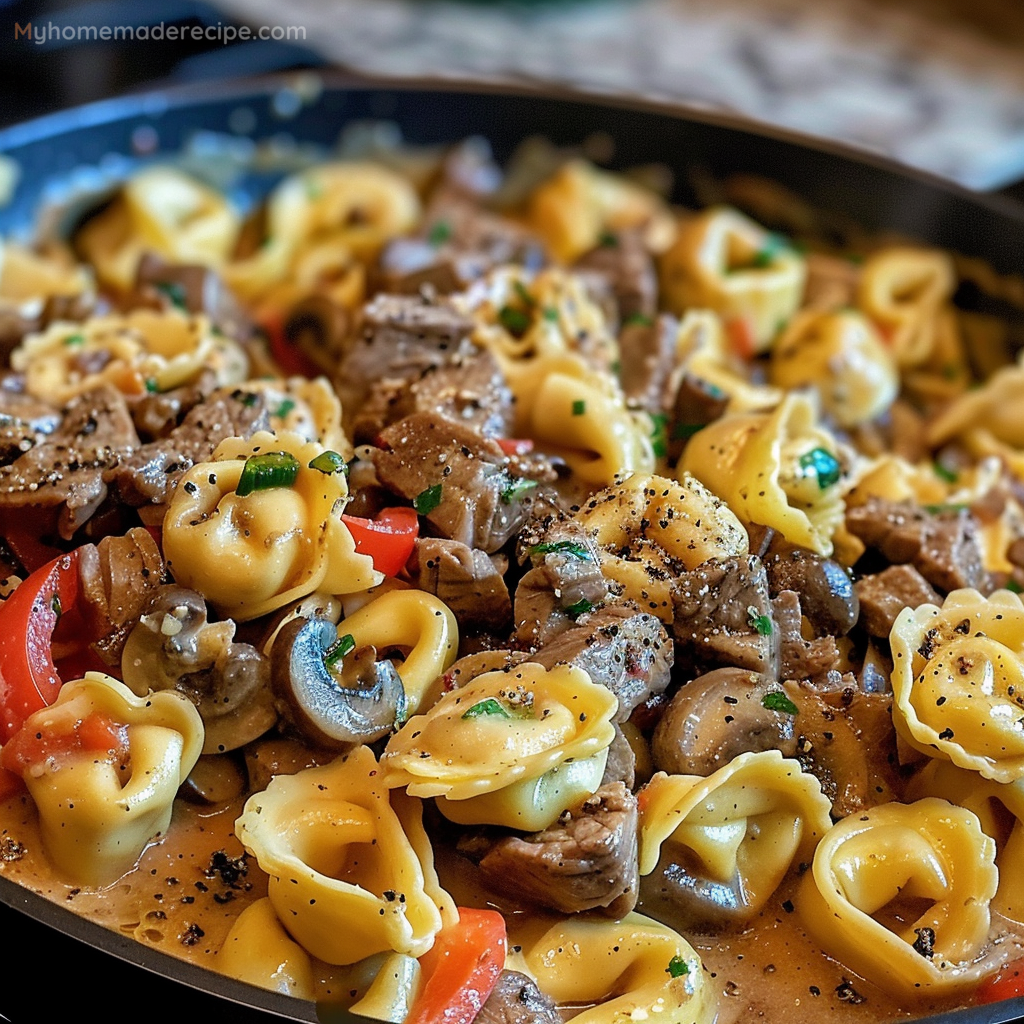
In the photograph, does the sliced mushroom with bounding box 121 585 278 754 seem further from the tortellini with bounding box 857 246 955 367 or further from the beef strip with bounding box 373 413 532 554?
the tortellini with bounding box 857 246 955 367

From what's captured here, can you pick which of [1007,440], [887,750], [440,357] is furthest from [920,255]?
[887,750]

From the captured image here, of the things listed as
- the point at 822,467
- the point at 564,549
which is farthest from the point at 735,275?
the point at 564,549

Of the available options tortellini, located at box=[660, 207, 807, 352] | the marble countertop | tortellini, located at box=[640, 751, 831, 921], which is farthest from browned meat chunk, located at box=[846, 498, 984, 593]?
the marble countertop

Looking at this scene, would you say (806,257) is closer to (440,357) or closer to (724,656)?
(440,357)

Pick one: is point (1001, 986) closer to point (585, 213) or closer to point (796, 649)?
point (796, 649)

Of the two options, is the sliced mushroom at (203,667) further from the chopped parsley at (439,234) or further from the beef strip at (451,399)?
the chopped parsley at (439,234)
